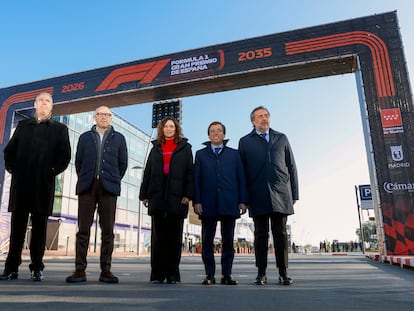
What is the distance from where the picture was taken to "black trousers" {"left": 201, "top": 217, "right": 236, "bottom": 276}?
3535 millimetres

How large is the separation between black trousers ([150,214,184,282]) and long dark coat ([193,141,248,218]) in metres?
0.32

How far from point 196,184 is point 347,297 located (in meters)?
1.75

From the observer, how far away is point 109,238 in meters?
3.58

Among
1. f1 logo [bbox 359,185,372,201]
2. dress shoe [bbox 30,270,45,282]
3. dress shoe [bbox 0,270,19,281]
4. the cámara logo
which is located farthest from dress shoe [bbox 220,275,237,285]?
f1 logo [bbox 359,185,372,201]

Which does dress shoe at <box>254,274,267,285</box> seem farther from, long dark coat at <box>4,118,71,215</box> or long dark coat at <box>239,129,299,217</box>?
long dark coat at <box>4,118,71,215</box>

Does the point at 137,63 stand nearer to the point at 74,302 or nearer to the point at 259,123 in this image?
the point at 259,123

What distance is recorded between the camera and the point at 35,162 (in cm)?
355

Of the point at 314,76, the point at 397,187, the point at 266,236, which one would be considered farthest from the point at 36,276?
the point at 314,76

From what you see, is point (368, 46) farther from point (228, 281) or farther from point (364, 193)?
point (228, 281)

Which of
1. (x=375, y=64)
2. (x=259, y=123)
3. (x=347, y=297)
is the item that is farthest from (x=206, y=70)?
(x=347, y=297)

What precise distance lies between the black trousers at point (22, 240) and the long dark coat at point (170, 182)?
0.99 m

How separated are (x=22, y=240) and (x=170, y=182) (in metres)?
1.51

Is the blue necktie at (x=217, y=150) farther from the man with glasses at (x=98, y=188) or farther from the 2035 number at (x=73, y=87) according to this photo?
the 2035 number at (x=73, y=87)

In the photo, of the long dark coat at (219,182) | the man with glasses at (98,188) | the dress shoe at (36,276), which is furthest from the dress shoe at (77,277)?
the long dark coat at (219,182)
